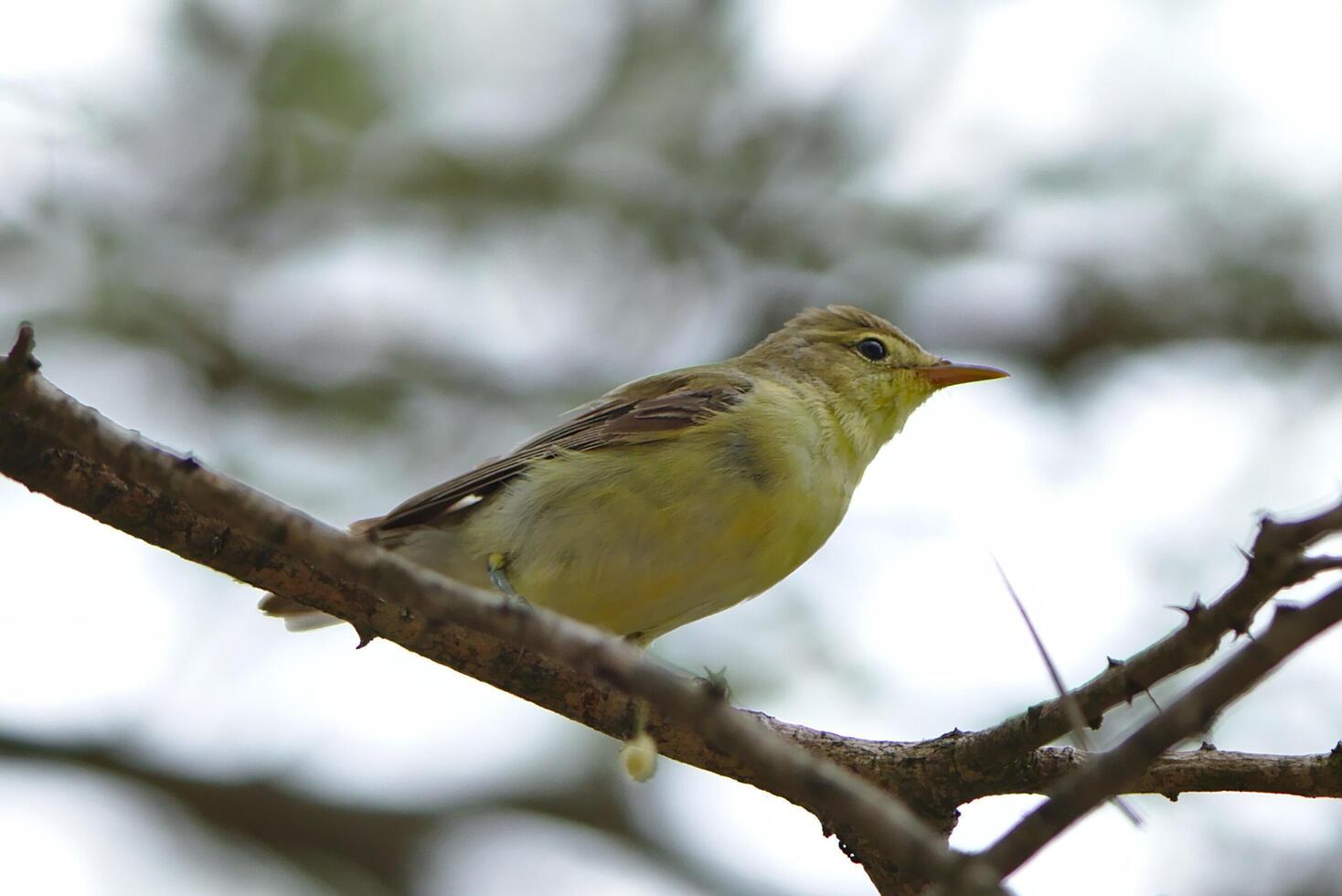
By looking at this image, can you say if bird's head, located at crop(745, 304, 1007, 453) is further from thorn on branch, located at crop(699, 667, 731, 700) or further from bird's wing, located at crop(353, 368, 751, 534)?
thorn on branch, located at crop(699, 667, 731, 700)

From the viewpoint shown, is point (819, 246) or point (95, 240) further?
point (819, 246)

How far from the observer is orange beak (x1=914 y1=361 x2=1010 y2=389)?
622 centimetres

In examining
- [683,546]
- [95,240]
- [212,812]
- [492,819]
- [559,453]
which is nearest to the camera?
[683,546]

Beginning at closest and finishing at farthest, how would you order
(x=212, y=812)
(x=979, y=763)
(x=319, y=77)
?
(x=979, y=763) < (x=212, y=812) < (x=319, y=77)

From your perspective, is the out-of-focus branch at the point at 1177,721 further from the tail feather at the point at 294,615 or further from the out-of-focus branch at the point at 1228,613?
the tail feather at the point at 294,615

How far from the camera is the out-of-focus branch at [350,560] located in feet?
6.25

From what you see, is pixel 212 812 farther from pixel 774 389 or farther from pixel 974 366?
pixel 974 366

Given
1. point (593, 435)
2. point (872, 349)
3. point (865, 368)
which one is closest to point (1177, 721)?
point (593, 435)

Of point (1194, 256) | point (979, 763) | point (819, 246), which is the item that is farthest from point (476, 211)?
point (979, 763)

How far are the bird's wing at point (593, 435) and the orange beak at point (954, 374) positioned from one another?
107cm

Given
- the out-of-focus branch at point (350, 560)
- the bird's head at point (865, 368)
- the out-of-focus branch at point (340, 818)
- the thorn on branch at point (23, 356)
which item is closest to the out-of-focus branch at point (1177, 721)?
the out-of-focus branch at point (350, 560)

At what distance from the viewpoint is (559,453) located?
5457 millimetres

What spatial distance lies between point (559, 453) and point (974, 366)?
2122mm

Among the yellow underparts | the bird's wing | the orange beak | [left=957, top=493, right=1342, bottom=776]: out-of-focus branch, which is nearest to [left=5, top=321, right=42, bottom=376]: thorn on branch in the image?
[left=957, top=493, right=1342, bottom=776]: out-of-focus branch
